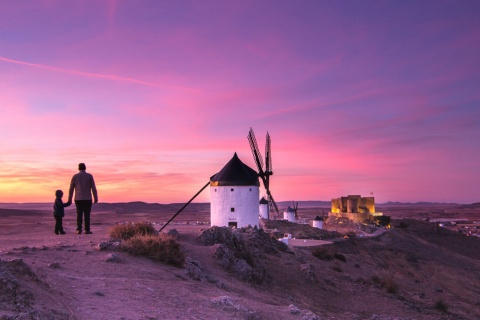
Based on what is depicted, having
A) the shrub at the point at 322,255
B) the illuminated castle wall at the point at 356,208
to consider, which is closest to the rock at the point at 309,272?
the shrub at the point at 322,255

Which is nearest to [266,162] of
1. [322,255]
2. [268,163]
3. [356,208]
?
[268,163]

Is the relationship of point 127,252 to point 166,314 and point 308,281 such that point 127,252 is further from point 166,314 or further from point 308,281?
point 308,281

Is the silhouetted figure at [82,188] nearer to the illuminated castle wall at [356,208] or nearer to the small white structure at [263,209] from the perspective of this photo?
the small white structure at [263,209]

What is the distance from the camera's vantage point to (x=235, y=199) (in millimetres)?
27078

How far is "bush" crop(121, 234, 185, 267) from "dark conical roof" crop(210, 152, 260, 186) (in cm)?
1450

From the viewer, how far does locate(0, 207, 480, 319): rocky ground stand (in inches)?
303

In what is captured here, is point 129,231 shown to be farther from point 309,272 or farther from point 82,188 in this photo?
point 309,272

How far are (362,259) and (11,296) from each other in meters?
29.9

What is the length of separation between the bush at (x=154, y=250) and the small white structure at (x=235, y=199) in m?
14.2

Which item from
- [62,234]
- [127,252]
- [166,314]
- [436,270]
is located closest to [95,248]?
[127,252]

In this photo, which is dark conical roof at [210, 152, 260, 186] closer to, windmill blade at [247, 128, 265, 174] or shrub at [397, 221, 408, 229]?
windmill blade at [247, 128, 265, 174]

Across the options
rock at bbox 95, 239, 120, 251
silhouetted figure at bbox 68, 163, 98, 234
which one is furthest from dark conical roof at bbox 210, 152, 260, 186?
rock at bbox 95, 239, 120, 251

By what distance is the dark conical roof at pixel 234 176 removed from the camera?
89.1 feet

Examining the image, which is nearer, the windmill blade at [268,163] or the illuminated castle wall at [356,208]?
the windmill blade at [268,163]
